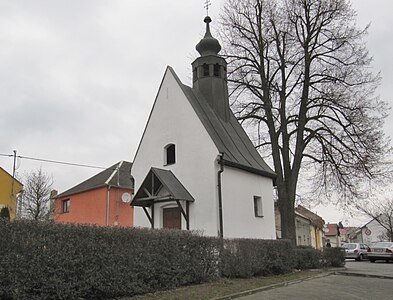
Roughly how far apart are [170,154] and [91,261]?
10.3 m

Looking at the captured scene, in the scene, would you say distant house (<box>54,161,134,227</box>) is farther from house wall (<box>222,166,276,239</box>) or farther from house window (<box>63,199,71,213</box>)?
house wall (<box>222,166,276,239</box>)

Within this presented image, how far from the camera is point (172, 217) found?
1773 centimetres

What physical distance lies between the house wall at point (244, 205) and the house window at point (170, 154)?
2892 millimetres

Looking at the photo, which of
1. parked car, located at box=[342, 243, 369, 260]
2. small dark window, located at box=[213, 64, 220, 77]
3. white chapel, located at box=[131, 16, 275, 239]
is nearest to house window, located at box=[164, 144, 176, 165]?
white chapel, located at box=[131, 16, 275, 239]

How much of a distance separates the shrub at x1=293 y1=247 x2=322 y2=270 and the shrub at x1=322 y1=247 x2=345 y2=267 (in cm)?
62

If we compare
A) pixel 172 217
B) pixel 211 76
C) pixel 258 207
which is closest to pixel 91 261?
pixel 172 217

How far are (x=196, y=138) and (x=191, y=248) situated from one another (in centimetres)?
649

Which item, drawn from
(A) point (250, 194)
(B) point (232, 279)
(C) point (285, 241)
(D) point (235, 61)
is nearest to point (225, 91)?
(D) point (235, 61)

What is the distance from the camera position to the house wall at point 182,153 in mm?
16469

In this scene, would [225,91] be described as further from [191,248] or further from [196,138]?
[191,248]

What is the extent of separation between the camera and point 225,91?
69.7 ft

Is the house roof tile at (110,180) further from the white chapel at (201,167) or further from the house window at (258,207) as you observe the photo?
the house window at (258,207)

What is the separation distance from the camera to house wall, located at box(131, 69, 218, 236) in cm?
1647

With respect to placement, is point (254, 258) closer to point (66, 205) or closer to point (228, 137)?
point (228, 137)
